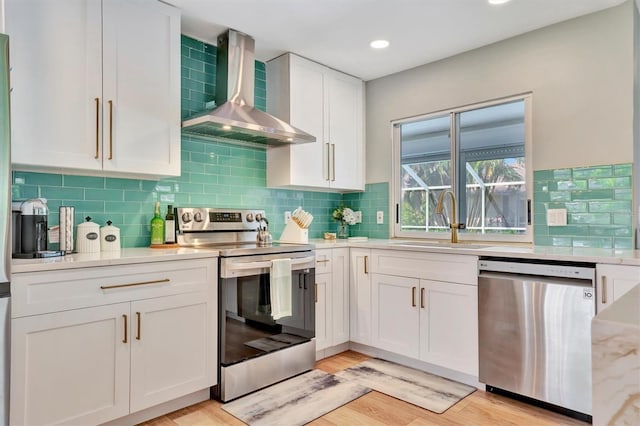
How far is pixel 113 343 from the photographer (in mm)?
2035

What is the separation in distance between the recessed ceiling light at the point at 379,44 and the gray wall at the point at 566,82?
1.21ft

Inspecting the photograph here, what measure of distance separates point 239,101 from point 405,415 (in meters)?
2.30

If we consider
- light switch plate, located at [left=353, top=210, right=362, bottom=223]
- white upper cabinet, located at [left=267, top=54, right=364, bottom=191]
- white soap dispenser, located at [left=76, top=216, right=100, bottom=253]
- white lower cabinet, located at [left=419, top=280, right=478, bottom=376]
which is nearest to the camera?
white soap dispenser, located at [left=76, top=216, right=100, bottom=253]

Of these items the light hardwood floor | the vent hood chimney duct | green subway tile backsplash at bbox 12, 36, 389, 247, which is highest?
the vent hood chimney duct

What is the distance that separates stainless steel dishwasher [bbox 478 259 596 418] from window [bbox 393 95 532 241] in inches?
26.6

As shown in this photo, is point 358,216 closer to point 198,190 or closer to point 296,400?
point 198,190

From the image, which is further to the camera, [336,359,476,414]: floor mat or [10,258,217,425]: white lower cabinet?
[336,359,476,414]: floor mat

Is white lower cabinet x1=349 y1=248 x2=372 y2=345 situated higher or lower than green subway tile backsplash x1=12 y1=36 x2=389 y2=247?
lower

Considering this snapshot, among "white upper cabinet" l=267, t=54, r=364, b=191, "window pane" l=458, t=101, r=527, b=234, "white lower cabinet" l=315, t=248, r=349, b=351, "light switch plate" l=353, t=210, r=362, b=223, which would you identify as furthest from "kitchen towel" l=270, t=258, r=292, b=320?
"window pane" l=458, t=101, r=527, b=234

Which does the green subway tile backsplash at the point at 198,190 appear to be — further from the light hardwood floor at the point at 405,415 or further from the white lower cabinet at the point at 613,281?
the white lower cabinet at the point at 613,281

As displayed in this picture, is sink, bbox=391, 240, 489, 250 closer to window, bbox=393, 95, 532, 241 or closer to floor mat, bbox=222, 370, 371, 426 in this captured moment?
window, bbox=393, 95, 532, 241

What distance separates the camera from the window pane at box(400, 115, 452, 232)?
11.7 feet

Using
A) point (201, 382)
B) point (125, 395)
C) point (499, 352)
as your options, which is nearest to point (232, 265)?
point (201, 382)

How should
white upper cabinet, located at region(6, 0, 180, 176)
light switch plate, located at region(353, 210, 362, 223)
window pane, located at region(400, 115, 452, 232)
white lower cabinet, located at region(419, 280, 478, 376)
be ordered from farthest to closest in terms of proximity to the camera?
1. light switch plate, located at region(353, 210, 362, 223)
2. window pane, located at region(400, 115, 452, 232)
3. white lower cabinet, located at region(419, 280, 478, 376)
4. white upper cabinet, located at region(6, 0, 180, 176)
